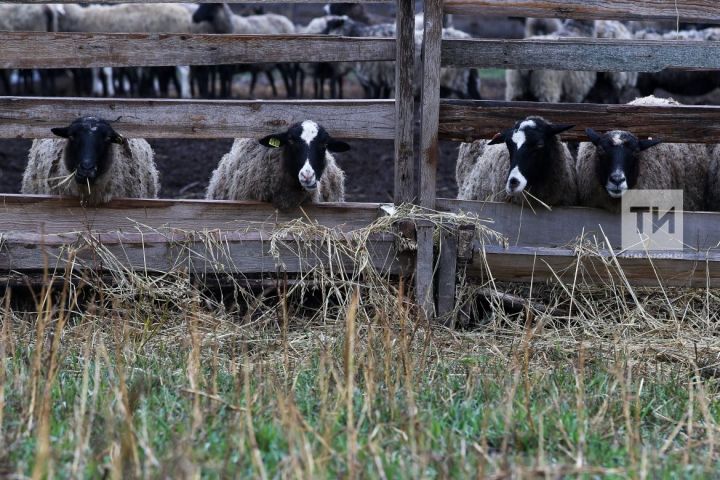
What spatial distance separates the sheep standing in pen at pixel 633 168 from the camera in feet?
22.2

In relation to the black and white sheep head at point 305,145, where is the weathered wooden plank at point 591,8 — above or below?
above

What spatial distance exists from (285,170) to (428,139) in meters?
1.16

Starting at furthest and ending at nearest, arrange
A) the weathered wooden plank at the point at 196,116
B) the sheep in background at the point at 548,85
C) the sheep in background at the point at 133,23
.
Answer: the sheep in background at the point at 133,23
the sheep in background at the point at 548,85
the weathered wooden plank at the point at 196,116

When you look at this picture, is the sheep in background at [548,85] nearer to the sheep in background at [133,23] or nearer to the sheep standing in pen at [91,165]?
the sheep in background at [133,23]

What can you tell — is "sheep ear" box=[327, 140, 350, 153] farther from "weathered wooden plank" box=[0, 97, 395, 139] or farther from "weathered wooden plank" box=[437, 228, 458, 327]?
"weathered wooden plank" box=[437, 228, 458, 327]

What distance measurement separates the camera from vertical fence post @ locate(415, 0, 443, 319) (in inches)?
237

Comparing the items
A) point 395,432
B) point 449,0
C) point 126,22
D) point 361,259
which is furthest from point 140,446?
point 126,22

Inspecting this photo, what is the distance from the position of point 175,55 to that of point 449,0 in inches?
66.7

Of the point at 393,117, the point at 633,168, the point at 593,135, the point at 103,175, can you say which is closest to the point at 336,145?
the point at 393,117

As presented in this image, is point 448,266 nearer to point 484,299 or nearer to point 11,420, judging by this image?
point 484,299

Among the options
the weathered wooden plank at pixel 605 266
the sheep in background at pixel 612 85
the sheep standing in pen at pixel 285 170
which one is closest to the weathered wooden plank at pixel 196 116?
the sheep standing in pen at pixel 285 170

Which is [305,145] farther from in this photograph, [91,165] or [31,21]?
[31,21]

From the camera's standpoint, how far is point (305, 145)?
6461 mm

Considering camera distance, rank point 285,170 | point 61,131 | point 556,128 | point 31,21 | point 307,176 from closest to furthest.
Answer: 1. point 61,131
2. point 307,176
3. point 556,128
4. point 285,170
5. point 31,21
